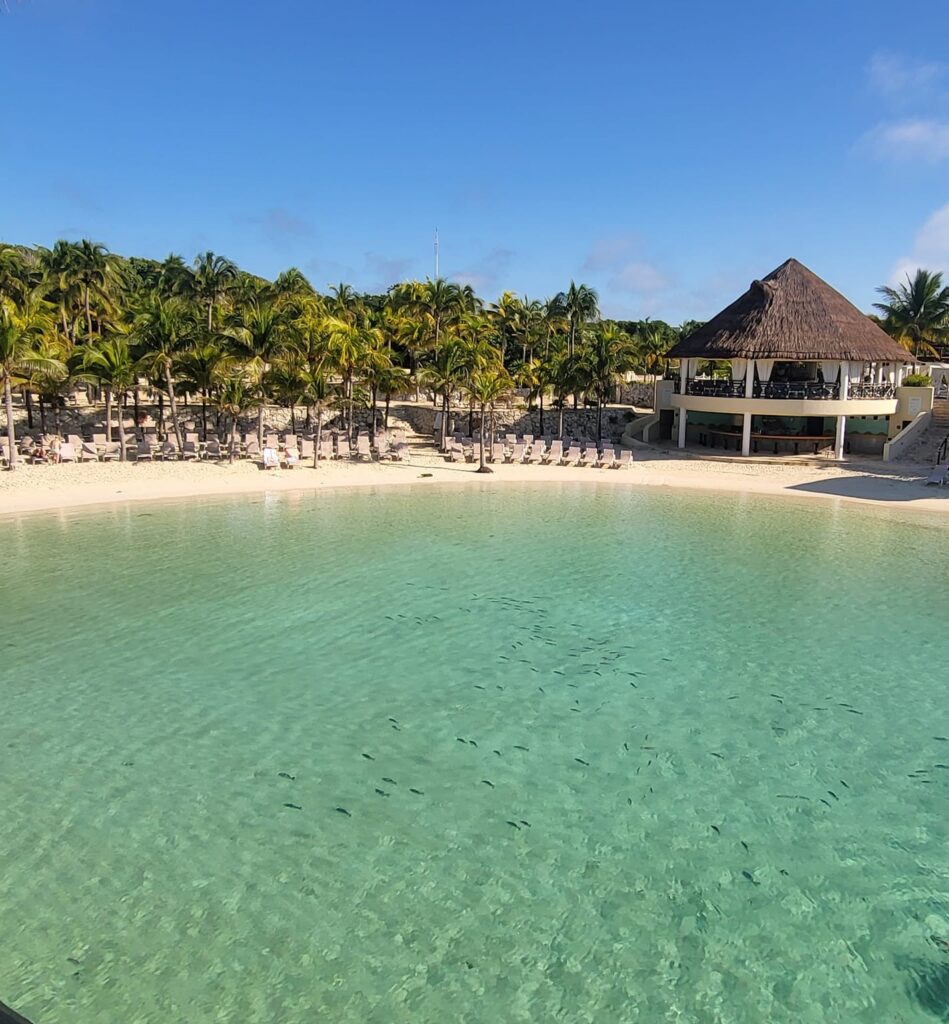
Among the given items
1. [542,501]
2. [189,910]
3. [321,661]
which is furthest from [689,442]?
[189,910]

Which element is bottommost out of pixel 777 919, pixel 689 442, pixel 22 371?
pixel 777 919

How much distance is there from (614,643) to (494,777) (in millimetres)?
4266

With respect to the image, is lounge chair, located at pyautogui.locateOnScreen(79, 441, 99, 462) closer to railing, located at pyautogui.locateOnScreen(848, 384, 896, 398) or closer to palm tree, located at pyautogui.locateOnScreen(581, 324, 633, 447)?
palm tree, located at pyautogui.locateOnScreen(581, 324, 633, 447)

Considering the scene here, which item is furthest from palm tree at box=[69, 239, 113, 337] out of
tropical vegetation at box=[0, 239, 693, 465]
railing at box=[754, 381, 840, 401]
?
railing at box=[754, 381, 840, 401]

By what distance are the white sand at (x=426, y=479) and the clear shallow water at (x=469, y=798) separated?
308 inches

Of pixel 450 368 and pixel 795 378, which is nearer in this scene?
pixel 450 368

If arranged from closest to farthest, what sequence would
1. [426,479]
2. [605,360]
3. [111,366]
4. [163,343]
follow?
[111,366]
[426,479]
[163,343]
[605,360]

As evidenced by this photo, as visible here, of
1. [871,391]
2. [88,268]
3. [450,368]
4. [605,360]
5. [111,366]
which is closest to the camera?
[111,366]

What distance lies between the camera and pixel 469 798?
725 centimetres

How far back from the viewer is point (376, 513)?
2089 centimetres

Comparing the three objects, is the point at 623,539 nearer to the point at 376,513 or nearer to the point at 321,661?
the point at 376,513

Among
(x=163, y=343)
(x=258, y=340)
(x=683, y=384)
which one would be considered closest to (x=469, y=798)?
(x=258, y=340)

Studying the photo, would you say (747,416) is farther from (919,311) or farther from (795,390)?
(919,311)

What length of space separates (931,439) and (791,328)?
715 centimetres
